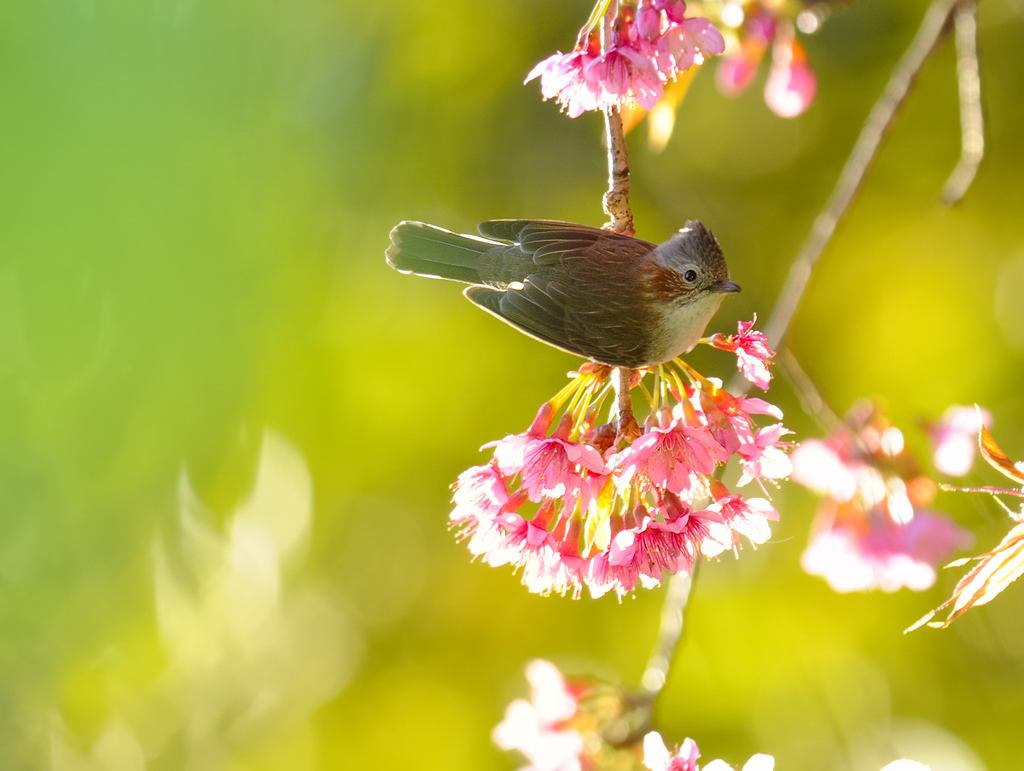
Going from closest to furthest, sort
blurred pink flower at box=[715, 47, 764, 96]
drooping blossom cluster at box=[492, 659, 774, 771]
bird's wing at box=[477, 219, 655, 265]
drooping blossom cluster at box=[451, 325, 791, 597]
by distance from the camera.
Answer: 1. drooping blossom cluster at box=[451, 325, 791, 597]
2. bird's wing at box=[477, 219, 655, 265]
3. drooping blossom cluster at box=[492, 659, 774, 771]
4. blurred pink flower at box=[715, 47, 764, 96]

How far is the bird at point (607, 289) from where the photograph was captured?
1.09 m

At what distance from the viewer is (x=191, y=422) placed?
113 inches

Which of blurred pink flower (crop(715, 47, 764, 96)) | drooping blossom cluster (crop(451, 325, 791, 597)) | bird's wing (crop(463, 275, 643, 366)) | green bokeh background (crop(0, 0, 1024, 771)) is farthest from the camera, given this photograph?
green bokeh background (crop(0, 0, 1024, 771))

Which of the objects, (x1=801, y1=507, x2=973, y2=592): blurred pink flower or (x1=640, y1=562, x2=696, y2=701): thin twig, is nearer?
(x1=640, y1=562, x2=696, y2=701): thin twig

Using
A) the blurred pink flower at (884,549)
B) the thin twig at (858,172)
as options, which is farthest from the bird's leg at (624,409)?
the blurred pink flower at (884,549)

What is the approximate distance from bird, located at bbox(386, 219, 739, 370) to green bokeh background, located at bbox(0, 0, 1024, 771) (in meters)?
1.59

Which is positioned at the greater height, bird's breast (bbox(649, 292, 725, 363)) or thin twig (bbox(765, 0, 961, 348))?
thin twig (bbox(765, 0, 961, 348))

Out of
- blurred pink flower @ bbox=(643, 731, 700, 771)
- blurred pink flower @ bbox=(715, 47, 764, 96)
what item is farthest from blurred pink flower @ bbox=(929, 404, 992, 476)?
blurred pink flower @ bbox=(643, 731, 700, 771)

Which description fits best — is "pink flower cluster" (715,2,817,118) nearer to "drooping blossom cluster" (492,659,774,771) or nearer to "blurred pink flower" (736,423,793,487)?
"blurred pink flower" (736,423,793,487)

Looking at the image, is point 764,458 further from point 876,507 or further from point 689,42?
point 876,507

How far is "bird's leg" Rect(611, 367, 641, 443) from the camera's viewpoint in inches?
38.5

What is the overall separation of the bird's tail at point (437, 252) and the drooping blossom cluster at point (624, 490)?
1.20ft

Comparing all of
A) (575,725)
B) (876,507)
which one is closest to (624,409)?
(575,725)

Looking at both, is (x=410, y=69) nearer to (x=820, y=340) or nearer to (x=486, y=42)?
(x=486, y=42)
